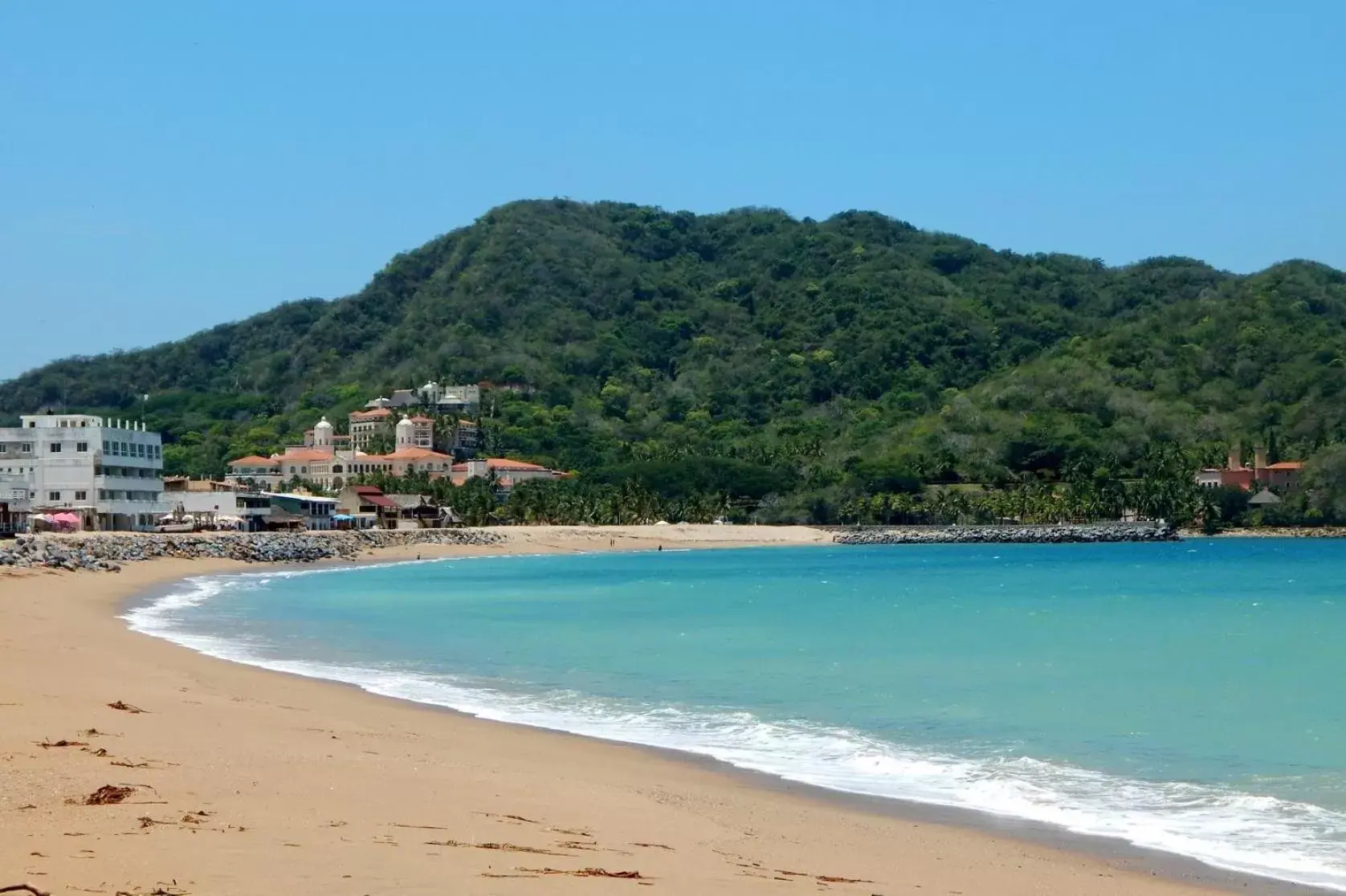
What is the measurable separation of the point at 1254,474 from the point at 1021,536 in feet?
85.3

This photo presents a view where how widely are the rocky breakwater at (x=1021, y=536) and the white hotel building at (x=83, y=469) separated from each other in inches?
2028

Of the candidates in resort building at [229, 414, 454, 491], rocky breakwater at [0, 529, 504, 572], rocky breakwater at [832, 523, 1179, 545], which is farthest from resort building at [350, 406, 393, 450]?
rocky breakwater at [0, 529, 504, 572]

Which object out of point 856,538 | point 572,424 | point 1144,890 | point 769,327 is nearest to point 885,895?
point 1144,890

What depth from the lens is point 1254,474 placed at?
118 metres

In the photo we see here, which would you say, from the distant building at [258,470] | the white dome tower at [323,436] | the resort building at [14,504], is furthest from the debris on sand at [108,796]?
the white dome tower at [323,436]

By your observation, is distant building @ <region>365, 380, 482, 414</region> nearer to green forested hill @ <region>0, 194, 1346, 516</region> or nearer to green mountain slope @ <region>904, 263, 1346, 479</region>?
green forested hill @ <region>0, 194, 1346, 516</region>

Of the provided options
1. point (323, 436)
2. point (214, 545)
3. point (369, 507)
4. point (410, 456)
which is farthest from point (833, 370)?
point (214, 545)

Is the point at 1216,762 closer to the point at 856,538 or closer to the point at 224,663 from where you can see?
the point at 224,663

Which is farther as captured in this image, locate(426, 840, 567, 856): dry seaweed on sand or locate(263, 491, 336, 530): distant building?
locate(263, 491, 336, 530): distant building

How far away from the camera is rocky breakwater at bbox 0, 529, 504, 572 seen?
40.7m

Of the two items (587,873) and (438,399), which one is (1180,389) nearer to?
(438,399)

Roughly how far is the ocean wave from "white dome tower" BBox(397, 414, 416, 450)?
112m

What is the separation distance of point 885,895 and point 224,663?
13608 mm

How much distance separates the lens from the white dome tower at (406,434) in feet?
421
